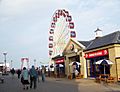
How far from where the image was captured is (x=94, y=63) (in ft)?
116

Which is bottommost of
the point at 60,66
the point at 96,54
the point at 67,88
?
the point at 67,88

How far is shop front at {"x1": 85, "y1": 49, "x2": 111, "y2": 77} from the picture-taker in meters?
32.5

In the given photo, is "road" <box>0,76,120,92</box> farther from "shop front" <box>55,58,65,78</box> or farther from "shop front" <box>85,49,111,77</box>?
"shop front" <box>55,58,65,78</box>

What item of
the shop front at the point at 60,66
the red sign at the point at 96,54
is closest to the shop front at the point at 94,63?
the red sign at the point at 96,54

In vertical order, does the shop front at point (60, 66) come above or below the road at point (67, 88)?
above

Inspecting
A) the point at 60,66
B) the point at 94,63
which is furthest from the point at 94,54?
the point at 60,66

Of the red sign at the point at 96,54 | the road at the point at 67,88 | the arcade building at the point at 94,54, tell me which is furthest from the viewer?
the red sign at the point at 96,54

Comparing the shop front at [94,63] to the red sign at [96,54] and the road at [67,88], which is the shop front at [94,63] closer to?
the red sign at [96,54]

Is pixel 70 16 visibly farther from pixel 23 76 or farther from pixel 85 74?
pixel 23 76

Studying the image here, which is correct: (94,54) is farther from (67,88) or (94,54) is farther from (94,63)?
(67,88)

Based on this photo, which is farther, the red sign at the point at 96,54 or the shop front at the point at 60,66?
the shop front at the point at 60,66

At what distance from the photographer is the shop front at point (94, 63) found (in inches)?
1281

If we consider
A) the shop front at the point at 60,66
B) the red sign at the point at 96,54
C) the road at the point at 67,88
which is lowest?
→ the road at the point at 67,88

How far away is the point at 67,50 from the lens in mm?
44344
